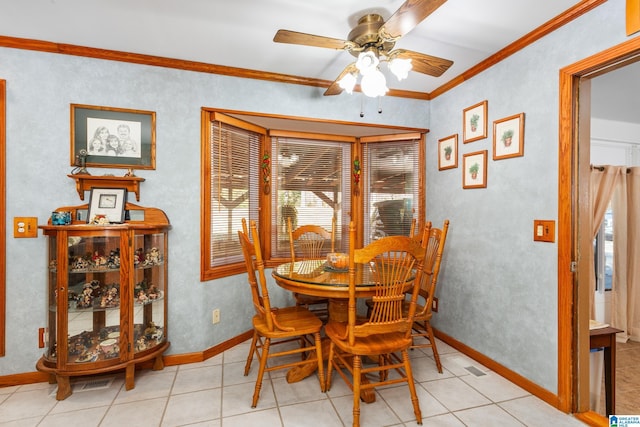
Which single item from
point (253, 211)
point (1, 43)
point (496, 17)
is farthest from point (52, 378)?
point (496, 17)

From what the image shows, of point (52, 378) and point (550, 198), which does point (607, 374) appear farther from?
point (52, 378)

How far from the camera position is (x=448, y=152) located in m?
3.02

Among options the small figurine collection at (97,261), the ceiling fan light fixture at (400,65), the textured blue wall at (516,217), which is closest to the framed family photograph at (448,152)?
the textured blue wall at (516,217)

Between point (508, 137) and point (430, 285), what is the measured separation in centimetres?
129

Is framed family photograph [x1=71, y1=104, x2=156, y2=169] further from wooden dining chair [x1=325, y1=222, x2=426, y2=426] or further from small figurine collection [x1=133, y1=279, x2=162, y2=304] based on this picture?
wooden dining chair [x1=325, y1=222, x2=426, y2=426]

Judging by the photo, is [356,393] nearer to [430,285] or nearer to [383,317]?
[383,317]

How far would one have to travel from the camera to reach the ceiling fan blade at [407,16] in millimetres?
1370

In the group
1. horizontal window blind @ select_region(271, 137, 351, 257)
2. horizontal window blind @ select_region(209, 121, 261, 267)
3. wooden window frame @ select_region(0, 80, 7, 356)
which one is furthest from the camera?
horizontal window blind @ select_region(271, 137, 351, 257)

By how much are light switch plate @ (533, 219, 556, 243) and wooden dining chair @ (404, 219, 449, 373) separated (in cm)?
57

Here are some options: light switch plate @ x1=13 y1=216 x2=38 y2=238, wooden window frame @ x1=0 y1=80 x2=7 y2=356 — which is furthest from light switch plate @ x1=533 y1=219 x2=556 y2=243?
wooden window frame @ x1=0 y1=80 x2=7 y2=356

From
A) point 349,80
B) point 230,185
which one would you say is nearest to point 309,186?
point 230,185

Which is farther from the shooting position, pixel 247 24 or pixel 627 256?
pixel 627 256

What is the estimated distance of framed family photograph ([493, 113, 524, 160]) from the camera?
225 centimetres

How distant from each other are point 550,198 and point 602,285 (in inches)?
101
